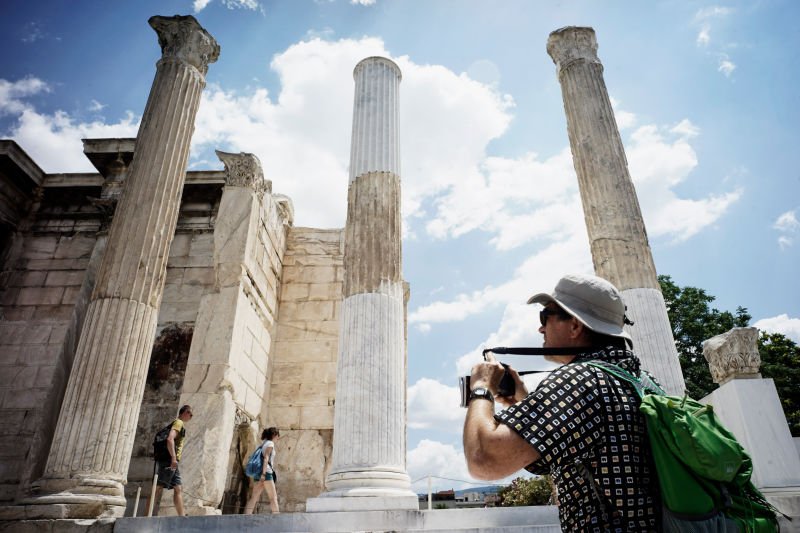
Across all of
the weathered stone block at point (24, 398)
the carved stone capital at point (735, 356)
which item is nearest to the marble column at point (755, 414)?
the carved stone capital at point (735, 356)

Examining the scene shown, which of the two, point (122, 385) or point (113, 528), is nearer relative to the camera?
point (113, 528)

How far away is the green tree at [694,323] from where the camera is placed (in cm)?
2658

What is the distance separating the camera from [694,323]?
2830 cm

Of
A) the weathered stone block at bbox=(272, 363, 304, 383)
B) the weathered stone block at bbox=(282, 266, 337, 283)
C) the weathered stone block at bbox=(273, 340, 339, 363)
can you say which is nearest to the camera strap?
the weathered stone block at bbox=(273, 340, 339, 363)

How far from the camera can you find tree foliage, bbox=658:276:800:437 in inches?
957

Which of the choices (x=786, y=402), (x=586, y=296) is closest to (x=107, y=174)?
(x=586, y=296)

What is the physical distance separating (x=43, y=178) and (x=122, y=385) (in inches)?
376

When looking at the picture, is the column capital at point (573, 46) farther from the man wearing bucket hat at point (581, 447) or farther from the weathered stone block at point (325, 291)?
the man wearing bucket hat at point (581, 447)

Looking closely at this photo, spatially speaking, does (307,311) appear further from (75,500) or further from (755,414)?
(755,414)

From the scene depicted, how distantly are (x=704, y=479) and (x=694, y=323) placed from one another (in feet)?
101

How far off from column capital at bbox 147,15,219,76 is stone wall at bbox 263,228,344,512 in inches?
210

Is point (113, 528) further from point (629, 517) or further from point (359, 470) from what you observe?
point (629, 517)

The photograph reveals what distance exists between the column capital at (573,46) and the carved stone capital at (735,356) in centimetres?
684

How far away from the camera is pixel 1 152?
43.0 ft
